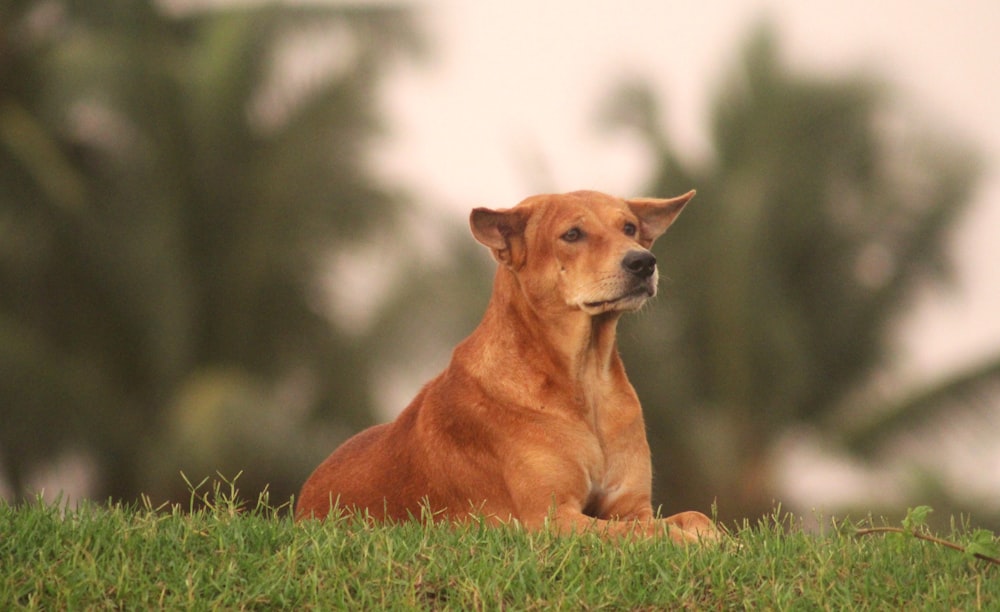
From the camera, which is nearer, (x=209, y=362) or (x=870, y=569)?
(x=870, y=569)

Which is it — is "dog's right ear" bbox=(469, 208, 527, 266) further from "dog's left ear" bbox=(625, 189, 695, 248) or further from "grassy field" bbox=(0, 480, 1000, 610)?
"grassy field" bbox=(0, 480, 1000, 610)

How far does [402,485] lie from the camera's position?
7.02 meters

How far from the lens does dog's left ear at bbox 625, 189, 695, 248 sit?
289 inches

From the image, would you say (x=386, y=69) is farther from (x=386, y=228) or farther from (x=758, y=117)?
(x=758, y=117)

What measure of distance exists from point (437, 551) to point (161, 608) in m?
1.12

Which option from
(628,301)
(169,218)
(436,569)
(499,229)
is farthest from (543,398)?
(169,218)

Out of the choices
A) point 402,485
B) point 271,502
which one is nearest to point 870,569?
point 402,485

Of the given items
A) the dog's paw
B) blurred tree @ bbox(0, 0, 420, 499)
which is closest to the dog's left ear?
the dog's paw

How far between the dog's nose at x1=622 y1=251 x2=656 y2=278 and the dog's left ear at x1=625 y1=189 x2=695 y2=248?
68cm

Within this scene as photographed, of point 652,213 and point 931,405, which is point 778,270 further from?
point 652,213

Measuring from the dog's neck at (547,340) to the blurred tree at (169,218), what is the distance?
9.66m

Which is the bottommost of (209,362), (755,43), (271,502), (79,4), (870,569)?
(271,502)

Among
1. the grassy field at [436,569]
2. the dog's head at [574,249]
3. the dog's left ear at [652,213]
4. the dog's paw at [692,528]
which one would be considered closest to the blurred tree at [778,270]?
the dog's left ear at [652,213]

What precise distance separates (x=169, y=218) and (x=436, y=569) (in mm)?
12933
